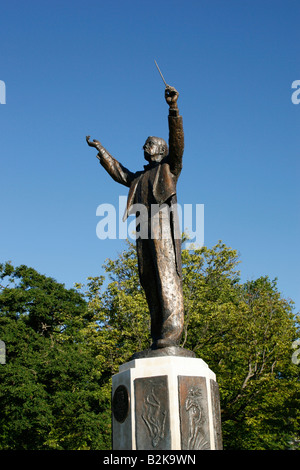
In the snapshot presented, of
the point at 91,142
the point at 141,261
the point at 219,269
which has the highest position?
the point at 219,269

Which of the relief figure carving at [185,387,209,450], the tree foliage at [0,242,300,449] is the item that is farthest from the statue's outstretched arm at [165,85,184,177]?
the tree foliage at [0,242,300,449]

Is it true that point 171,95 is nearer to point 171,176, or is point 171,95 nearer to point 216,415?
point 171,176

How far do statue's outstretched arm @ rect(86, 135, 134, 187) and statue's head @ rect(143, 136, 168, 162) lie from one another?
1.41 ft

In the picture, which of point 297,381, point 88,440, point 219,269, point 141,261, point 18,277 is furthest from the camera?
point 18,277

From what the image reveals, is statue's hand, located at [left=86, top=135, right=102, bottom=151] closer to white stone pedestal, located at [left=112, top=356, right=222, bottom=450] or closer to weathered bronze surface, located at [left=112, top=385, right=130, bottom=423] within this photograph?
white stone pedestal, located at [left=112, top=356, right=222, bottom=450]

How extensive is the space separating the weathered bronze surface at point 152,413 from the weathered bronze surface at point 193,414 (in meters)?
0.16

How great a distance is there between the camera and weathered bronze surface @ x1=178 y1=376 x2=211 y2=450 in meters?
5.09

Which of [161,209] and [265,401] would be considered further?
[265,401]

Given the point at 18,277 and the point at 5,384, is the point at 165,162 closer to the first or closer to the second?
the point at 5,384

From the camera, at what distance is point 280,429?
21.7 metres

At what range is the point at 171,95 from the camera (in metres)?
5.96

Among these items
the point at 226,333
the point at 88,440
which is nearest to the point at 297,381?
the point at 226,333

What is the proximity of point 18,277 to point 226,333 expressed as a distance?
12.5 meters

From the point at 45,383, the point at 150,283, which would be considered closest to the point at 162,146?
the point at 150,283
